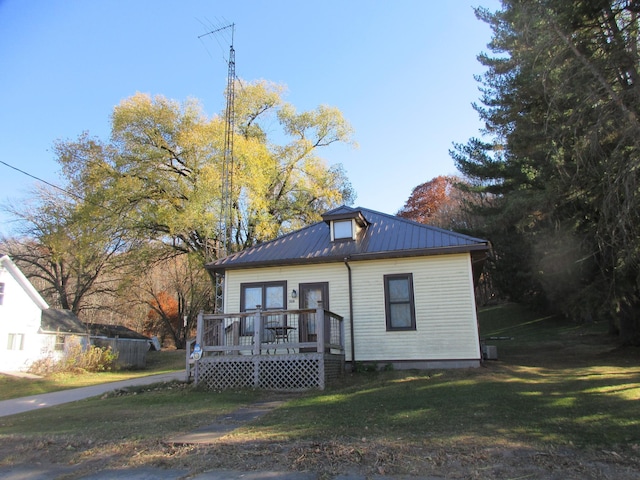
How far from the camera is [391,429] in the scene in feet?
19.2

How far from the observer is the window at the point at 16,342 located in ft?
73.1

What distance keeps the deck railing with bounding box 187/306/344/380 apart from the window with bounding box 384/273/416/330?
1.46 meters

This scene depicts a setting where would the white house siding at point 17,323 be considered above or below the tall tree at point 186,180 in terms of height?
below

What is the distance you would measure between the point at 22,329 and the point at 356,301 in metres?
19.9

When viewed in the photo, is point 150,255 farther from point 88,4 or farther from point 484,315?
point 484,315

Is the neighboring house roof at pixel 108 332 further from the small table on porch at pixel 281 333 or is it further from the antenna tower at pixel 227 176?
the small table on porch at pixel 281 333

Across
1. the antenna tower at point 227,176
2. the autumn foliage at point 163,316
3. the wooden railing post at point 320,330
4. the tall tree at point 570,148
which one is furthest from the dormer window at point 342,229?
the autumn foliage at point 163,316

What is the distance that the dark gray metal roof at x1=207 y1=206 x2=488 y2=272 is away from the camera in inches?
477

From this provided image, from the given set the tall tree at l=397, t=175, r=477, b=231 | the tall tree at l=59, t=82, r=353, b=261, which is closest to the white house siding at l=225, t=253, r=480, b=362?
the tall tree at l=59, t=82, r=353, b=261

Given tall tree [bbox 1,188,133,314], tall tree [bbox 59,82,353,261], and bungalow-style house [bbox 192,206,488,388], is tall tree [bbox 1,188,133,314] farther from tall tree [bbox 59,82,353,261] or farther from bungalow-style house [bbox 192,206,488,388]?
bungalow-style house [bbox 192,206,488,388]

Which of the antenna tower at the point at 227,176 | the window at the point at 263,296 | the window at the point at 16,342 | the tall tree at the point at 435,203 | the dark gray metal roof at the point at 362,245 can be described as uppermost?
the tall tree at the point at 435,203

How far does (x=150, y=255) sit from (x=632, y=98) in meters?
20.7

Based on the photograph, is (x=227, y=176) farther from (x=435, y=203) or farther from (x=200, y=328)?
(x=435, y=203)

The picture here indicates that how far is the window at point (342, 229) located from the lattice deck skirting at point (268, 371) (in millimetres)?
4177
